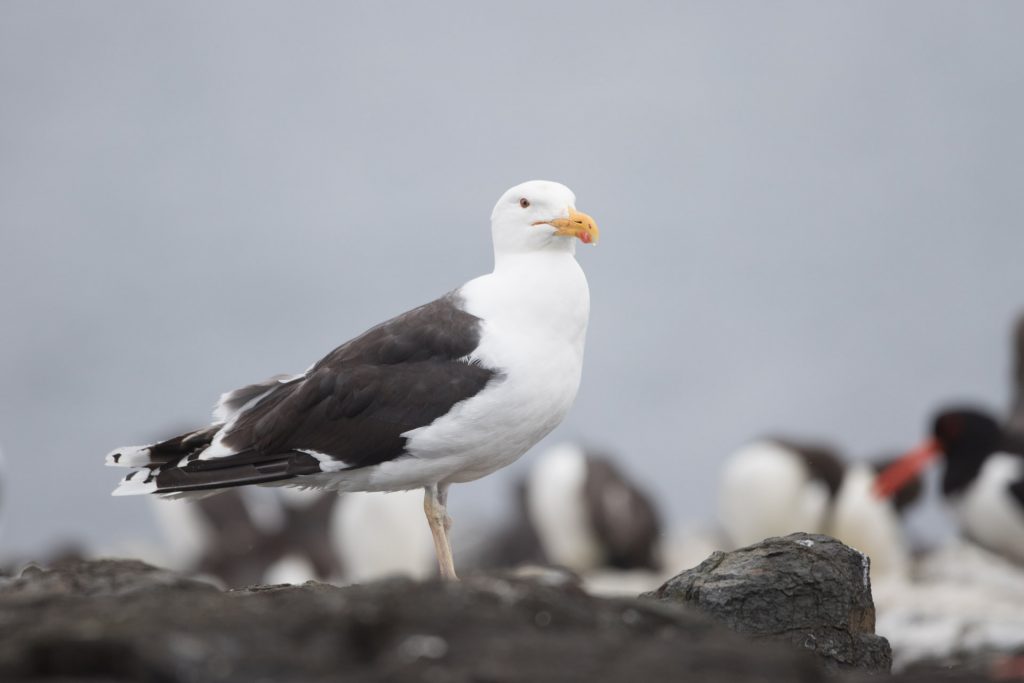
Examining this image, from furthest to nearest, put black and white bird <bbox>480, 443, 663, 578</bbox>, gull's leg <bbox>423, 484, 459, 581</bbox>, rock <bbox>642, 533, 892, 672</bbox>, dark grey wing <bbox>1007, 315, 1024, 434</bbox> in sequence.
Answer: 1. black and white bird <bbox>480, 443, 663, 578</bbox>
2. dark grey wing <bbox>1007, 315, 1024, 434</bbox>
3. gull's leg <bbox>423, 484, 459, 581</bbox>
4. rock <bbox>642, 533, 892, 672</bbox>

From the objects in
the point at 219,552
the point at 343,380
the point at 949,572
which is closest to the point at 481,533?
the point at 219,552

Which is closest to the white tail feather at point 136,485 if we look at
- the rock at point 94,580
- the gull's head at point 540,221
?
the rock at point 94,580

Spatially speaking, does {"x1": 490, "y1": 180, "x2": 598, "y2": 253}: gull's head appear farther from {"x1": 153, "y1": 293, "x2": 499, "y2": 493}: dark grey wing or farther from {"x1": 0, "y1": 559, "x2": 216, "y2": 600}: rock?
{"x1": 0, "y1": 559, "x2": 216, "y2": 600}: rock

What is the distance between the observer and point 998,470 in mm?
16688

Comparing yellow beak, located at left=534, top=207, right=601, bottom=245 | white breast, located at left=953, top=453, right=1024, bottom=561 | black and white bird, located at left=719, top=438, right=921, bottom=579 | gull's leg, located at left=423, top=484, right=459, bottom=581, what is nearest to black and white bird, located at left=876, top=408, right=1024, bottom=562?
white breast, located at left=953, top=453, right=1024, bottom=561

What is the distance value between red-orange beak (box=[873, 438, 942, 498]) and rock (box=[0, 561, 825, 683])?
13.4 m

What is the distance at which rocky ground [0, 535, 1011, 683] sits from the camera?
14.3 ft

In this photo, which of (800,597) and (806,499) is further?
(806,499)

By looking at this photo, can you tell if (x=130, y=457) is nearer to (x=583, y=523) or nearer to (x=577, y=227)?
(x=577, y=227)

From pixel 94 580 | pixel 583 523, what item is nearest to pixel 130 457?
pixel 94 580

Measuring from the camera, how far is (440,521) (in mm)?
8352

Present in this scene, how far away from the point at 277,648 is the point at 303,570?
17583mm

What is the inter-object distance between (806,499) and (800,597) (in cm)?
1612

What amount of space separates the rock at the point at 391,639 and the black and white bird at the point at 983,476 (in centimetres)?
1205
